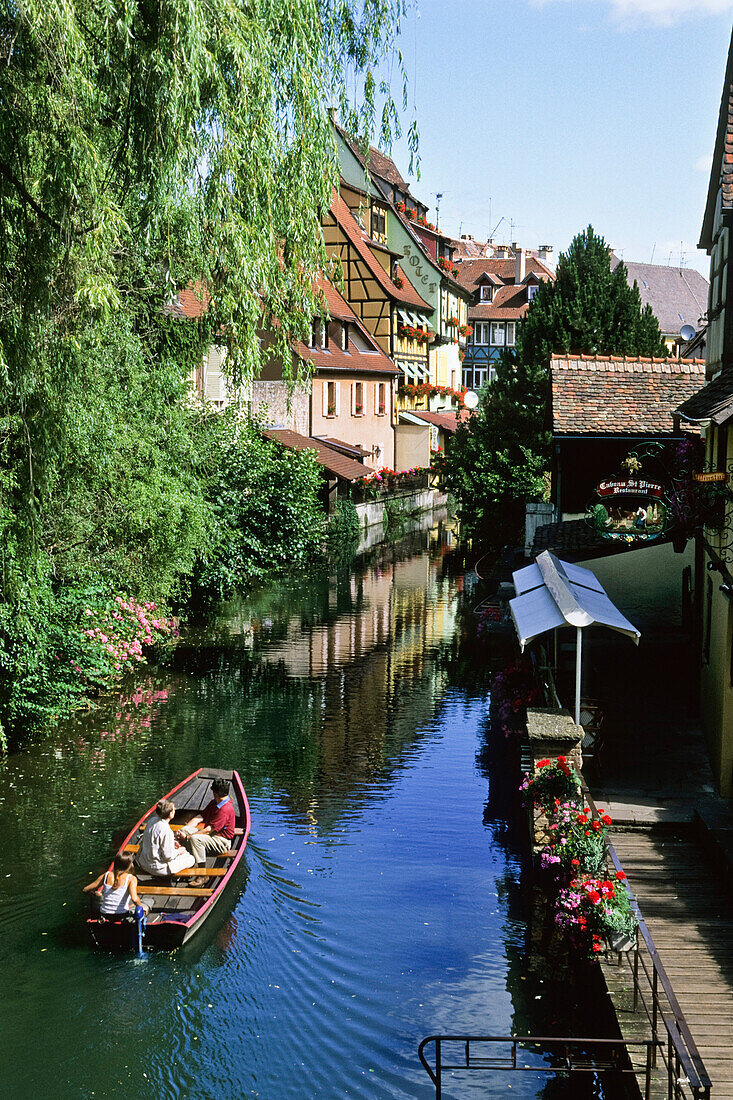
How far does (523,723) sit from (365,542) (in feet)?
80.9

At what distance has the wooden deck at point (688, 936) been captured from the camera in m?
7.27

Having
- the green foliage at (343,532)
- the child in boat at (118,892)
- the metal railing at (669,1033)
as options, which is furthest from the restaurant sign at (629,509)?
the green foliage at (343,532)

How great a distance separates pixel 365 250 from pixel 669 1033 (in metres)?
44.9

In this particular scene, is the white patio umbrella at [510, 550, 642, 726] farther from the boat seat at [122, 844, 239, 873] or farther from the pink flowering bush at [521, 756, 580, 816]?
the boat seat at [122, 844, 239, 873]

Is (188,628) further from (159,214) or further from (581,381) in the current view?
(159,214)

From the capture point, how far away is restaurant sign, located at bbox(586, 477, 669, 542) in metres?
13.6

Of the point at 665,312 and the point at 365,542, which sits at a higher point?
the point at 665,312

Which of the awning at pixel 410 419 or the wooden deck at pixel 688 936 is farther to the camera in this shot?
the awning at pixel 410 419

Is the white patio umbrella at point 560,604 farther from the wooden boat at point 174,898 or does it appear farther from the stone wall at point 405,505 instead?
the stone wall at point 405,505

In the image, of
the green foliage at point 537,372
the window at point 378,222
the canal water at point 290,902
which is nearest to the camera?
the canal water at point 290,902

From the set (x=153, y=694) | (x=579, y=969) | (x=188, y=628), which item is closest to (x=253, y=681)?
(x=153, y=694)

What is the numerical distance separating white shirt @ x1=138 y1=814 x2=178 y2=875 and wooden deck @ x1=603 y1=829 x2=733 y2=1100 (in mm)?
4525

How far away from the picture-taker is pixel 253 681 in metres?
21.2

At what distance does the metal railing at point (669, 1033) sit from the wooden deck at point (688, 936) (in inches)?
4.4
